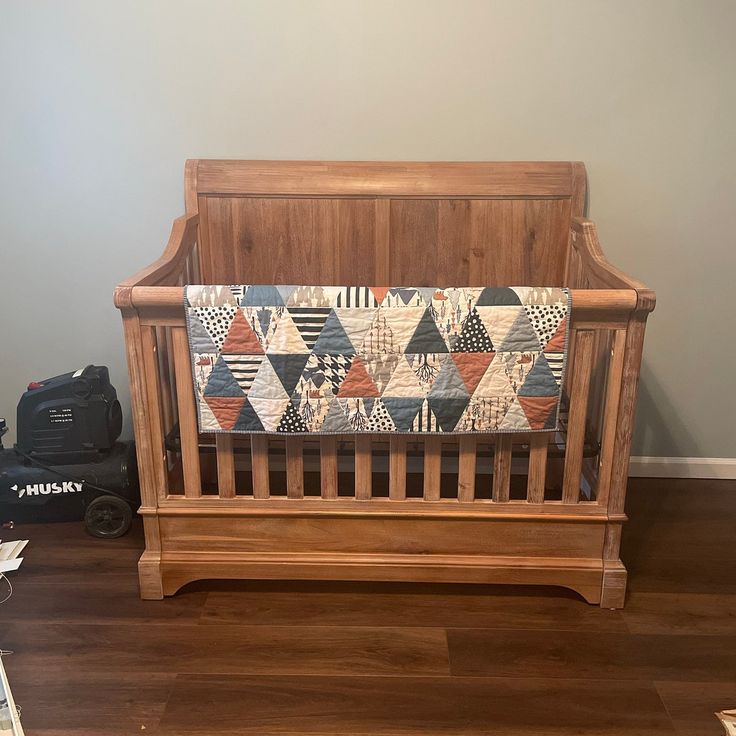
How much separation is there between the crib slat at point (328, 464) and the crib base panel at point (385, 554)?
0.08 m

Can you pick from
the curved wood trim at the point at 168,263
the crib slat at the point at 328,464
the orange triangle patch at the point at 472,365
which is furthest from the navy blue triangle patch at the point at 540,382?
the curved wood trim at the point at 168,263

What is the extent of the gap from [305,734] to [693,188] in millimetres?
1976

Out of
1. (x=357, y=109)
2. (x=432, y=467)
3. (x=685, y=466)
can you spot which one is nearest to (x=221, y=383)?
(x=432, y=467)

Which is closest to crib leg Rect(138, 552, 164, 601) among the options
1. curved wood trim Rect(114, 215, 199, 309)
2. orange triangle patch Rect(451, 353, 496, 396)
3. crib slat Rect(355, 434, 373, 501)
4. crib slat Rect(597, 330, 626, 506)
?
crib slat Rect(355, 434, 373, 501)

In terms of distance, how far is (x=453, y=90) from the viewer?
7.60 ft

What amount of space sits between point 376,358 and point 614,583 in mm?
885

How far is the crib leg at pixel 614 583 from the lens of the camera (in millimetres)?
1939

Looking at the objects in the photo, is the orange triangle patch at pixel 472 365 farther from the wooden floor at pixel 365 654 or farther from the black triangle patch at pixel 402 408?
the wooden floor at pixel 365 654

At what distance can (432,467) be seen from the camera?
6.26 ft

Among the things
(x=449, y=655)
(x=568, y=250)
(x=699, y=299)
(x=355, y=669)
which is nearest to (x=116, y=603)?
(x=355, y=669)

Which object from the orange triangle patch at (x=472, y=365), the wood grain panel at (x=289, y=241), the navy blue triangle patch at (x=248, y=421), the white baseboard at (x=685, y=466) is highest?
the wood grain panel at (x=289, y=241)

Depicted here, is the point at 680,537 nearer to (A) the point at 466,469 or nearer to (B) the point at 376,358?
(A) the point at 466,469

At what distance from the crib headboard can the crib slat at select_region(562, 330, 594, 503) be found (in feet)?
2.22

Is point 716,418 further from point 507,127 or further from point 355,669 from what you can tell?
point 355,669
